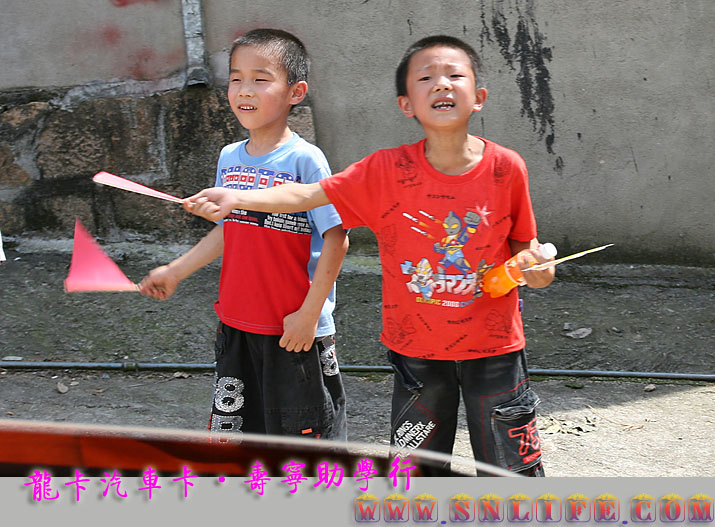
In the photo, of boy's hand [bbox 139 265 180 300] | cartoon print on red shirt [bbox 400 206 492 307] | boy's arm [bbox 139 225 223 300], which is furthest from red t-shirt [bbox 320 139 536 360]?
boy's hand [bbox 139 265 180 300]

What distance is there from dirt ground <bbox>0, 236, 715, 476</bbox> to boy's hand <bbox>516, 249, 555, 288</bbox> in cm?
101

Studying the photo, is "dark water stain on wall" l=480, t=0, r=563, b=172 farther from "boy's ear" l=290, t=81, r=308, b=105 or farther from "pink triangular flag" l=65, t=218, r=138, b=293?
"pink triangular flag" l=65, t=218, r=138, b=293

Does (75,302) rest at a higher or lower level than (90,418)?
higher

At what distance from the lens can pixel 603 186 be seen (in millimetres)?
4738

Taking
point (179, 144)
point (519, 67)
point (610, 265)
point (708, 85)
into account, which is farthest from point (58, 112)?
point (708, 85)

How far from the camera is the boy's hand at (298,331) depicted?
229cm

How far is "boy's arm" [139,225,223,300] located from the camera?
8.07ft

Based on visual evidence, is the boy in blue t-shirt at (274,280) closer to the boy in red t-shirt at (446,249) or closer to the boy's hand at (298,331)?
the boy's hand at (298,331)

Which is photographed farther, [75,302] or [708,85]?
[708,85]

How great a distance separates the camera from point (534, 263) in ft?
6.69

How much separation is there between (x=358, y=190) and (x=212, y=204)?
397 mm

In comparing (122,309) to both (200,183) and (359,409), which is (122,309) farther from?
(359,409)

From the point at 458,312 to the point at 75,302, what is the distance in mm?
2756

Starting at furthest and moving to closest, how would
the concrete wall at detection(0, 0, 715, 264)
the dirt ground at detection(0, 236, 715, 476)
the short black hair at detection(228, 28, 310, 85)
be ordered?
1. the concrete wall at detection(0, 0, 715, 264)
2. the dirt ground at detection(0, 236, 715, 476)
3. the short black hair at detection(228, 28, 310, 85)
